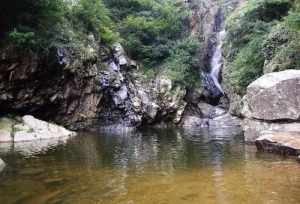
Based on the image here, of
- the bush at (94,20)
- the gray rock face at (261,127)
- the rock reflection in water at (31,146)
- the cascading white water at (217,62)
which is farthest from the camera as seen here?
the cascading white water at (217,62)

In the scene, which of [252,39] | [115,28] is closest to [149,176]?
[252,39]

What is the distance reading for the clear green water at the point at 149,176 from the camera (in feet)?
30.5

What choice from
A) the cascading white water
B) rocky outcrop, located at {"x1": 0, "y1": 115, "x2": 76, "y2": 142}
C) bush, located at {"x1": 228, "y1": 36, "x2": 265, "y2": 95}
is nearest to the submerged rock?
bush, located at {"x1": 228, "y1": 36, "x2": 265, "y2": 95}

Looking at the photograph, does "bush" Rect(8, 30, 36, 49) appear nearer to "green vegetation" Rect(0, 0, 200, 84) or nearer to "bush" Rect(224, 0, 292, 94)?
"green vegetation" Rect(0, 0, 200, 84)

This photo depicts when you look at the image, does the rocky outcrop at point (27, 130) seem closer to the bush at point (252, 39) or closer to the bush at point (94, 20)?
the bush at point (94, 20)

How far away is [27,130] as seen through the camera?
22.7 m

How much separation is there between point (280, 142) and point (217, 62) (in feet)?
91.4

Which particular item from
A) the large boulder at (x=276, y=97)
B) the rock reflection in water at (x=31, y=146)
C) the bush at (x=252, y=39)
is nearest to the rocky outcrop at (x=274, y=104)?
the large boulder at (x=276, y=97)

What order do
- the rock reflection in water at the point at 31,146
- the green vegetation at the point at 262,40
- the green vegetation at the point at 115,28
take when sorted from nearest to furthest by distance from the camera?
the rock reflection in water at the point at 31,146 → the green vegetation at the point at 262,40 → the green vegetation at the point at 115,28

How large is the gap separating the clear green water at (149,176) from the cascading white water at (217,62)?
23897mm

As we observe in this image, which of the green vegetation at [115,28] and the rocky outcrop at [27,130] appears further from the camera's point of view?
the green vegetation at [115,28]

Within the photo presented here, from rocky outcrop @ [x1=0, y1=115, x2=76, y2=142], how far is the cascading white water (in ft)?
67.3

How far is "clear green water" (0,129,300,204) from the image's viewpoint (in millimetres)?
9305

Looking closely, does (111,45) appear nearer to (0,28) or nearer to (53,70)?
(53,70)
